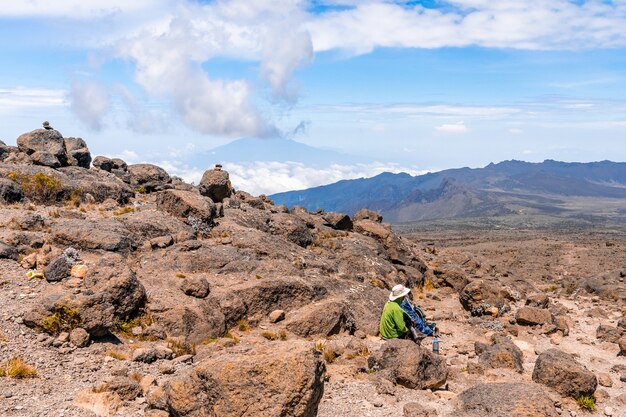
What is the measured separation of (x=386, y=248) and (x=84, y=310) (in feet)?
59.6

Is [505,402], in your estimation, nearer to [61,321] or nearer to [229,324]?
[229,324]

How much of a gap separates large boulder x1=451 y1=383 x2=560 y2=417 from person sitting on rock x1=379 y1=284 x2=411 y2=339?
461 cm

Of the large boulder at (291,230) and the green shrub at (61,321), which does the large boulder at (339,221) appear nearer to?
the large boulder at (291,230)

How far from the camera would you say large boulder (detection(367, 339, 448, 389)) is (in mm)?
11094

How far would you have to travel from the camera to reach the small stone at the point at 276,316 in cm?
1505

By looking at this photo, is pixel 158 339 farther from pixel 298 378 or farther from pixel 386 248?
pixel 386 248

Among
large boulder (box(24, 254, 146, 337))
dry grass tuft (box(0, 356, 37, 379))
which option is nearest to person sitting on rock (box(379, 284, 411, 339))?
large boulder (box(24, 254, 146, 337))

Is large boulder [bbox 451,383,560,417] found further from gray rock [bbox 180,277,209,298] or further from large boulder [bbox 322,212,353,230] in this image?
large boulder [bbox 322,212,353,230]

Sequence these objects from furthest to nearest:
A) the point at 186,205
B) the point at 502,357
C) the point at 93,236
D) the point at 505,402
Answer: the point at 186,205, the point at 93,236, the point at 502,357, the point at 505,402

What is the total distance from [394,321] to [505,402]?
577 cm

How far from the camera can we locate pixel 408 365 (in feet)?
36.8

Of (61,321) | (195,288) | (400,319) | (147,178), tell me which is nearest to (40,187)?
(147,178)

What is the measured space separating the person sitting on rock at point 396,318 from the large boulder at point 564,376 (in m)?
3.61

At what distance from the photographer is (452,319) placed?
20.0 m
